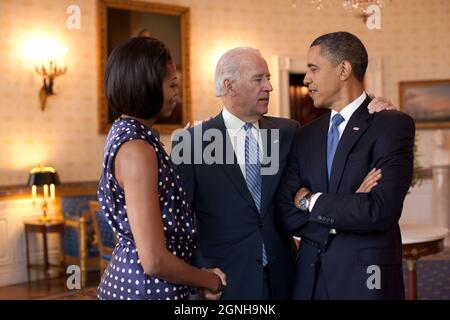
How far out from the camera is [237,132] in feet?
10.4

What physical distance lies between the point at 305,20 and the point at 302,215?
Answer: 820 cm

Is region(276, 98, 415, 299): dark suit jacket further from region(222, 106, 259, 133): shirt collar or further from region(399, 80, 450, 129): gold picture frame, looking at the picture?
region(399, 80, 450, 129): gold picture frame

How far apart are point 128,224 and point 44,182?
5.90 metres

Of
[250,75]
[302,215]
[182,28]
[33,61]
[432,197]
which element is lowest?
[432,197]

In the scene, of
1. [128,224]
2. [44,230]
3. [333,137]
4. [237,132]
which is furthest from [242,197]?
[44,230]

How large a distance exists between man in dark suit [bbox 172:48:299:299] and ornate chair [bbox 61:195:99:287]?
16.2ft

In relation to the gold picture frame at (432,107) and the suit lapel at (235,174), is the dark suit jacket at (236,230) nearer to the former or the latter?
the suit lapel at (235,174)

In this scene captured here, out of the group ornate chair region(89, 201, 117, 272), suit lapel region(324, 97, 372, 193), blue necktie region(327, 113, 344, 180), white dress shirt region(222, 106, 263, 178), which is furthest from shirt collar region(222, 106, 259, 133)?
ornate chair region(89, 201, 117, 272)

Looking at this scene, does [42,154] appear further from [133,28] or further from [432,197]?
[432,197]

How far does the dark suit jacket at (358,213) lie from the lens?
2.61 meters

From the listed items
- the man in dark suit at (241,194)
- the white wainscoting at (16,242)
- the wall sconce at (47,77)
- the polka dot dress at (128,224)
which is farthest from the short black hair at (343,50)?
the white wainscoting at (16,242)

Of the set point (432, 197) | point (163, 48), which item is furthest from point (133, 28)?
point (163, 48)

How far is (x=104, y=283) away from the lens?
89.4 inches

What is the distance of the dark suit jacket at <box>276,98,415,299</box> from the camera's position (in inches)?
103
